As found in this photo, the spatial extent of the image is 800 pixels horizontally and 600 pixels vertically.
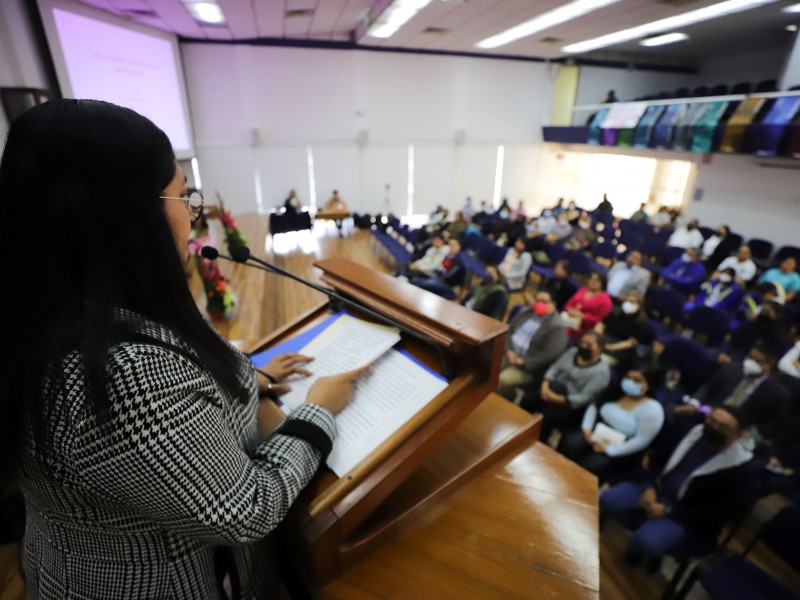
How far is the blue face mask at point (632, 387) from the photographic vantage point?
273cm

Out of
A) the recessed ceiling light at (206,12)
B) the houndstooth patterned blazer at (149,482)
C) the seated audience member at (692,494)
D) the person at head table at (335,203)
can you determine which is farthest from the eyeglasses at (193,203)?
the person at head table at (335,203)

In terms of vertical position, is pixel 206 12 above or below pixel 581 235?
above

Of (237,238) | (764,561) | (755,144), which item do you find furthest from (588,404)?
(755,144)

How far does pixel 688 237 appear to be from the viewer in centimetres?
808

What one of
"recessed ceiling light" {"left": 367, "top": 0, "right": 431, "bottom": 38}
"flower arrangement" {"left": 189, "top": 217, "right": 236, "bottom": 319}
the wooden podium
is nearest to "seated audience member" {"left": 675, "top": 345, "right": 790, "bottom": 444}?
the wooden podium

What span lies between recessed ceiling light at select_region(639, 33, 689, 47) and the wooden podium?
1166 centimetres

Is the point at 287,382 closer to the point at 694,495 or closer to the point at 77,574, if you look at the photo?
the point at 77,574

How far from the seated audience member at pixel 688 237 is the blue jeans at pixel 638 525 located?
7.04 meters

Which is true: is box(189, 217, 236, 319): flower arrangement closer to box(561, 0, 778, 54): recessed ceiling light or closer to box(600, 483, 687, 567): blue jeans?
box(600, 483, 687, 567): blue jeans

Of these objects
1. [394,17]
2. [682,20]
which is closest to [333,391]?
[394,17]

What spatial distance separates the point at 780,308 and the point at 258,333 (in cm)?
475

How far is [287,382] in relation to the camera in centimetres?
115

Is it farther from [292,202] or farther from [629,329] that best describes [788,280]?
[292,202]

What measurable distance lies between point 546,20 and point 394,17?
2.71m
